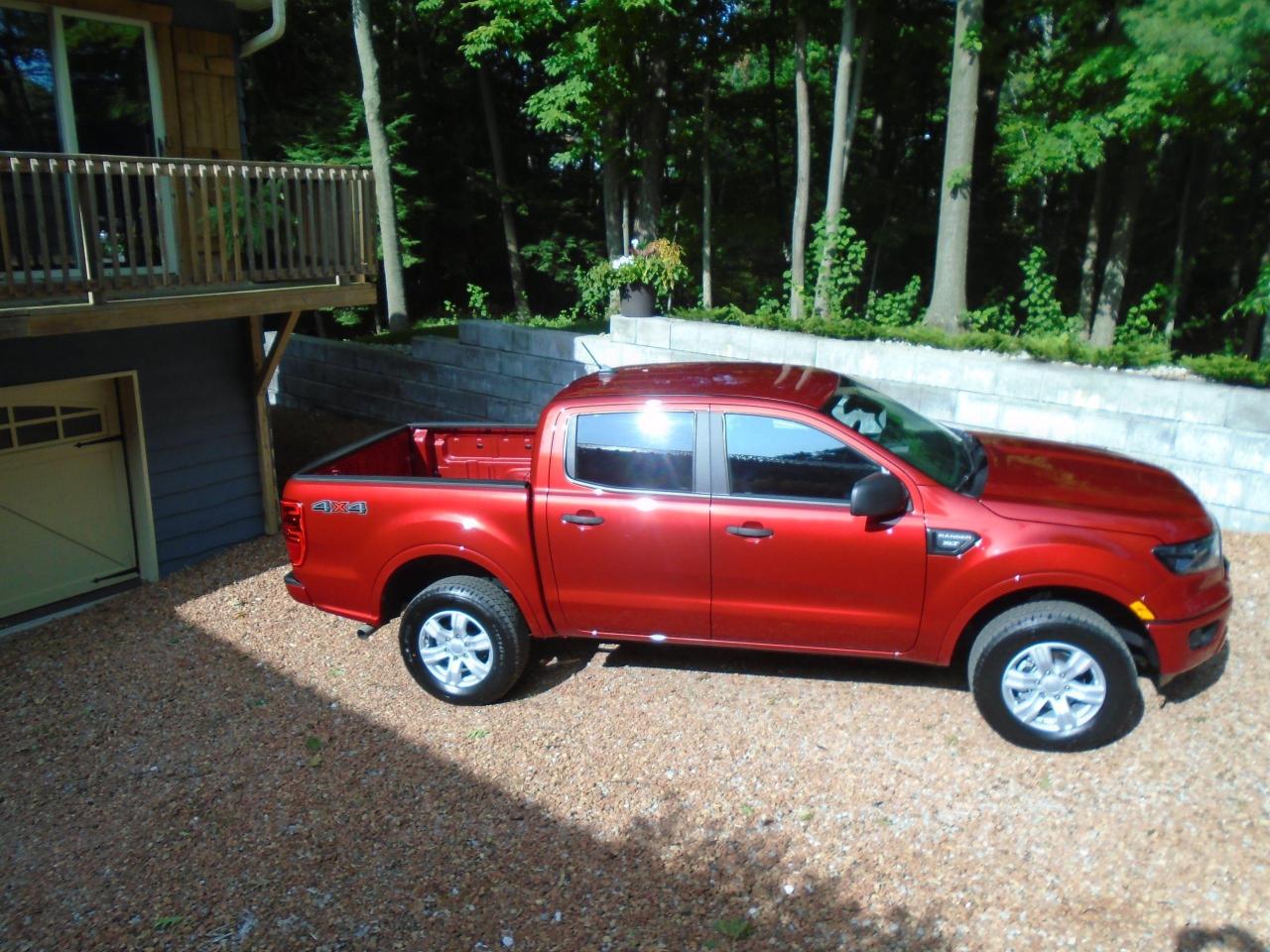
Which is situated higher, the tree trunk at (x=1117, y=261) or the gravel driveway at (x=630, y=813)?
the tree trunk at (x=1117, y=261)

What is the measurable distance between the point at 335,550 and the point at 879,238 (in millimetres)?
14981

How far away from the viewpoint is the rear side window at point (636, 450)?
213 inches

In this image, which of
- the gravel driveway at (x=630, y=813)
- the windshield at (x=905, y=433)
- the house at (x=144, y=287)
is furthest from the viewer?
the house at (x=144, y=287)

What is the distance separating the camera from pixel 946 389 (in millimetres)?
8492

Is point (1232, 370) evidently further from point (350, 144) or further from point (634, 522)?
point (350, 144)

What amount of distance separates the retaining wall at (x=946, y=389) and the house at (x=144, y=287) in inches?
104

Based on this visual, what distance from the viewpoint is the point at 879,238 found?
60.8 feet

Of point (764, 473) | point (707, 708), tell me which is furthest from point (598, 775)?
point (764, 473)

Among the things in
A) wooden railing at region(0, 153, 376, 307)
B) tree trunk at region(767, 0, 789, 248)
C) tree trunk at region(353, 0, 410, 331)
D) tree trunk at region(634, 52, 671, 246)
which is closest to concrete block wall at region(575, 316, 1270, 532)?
wooden railing at region(0, 153, 376, 307)

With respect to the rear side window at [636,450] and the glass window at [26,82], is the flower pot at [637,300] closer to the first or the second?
the rear side window at [636,450]

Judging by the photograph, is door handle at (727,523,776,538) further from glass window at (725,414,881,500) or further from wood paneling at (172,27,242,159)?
wood paneling at (172,27,242,159)

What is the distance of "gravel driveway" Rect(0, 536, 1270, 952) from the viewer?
407 cm

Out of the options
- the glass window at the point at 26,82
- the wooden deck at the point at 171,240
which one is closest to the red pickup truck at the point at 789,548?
the wooden deck at the point at 171,240

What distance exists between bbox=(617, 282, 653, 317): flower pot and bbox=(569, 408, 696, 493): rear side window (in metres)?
5.13
